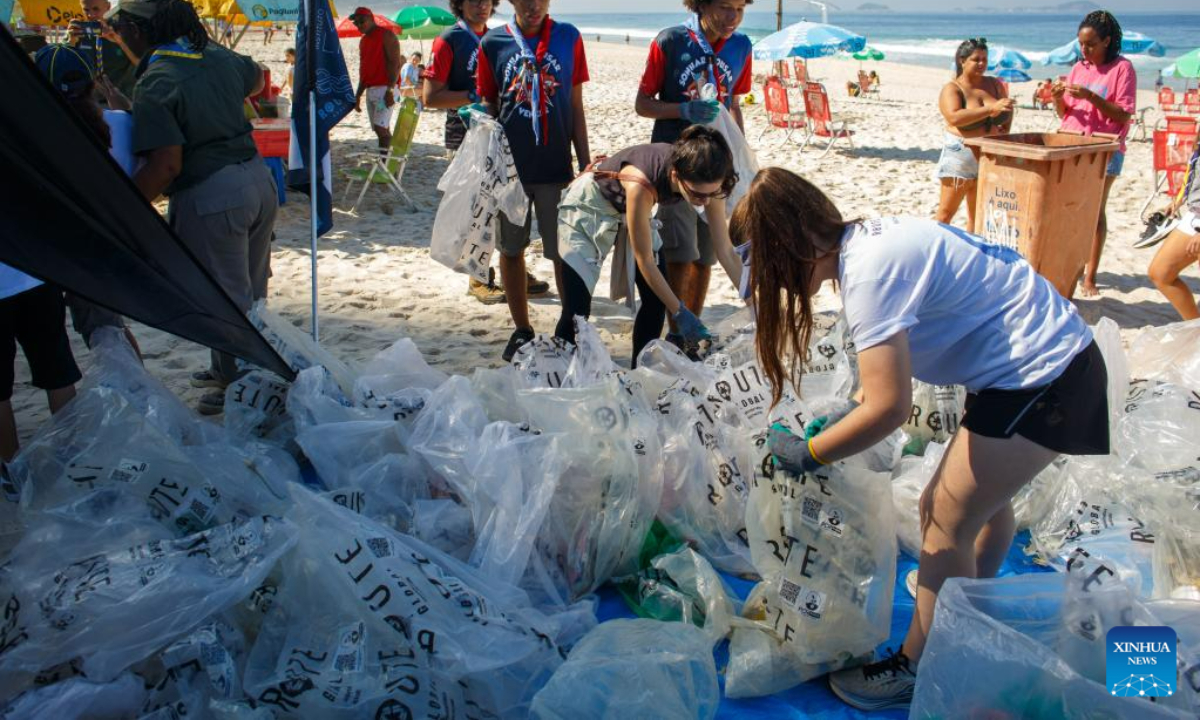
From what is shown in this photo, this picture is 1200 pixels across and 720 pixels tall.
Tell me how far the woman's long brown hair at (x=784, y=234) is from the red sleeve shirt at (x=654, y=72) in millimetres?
2509

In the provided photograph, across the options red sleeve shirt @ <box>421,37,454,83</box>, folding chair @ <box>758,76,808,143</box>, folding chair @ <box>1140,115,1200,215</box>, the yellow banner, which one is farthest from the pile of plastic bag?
the yellow banner

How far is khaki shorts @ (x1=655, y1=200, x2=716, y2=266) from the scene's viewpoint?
3805 millimetres

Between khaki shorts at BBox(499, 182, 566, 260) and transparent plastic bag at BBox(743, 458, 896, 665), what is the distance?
2229 millimetres

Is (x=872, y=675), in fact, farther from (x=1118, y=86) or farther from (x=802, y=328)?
(x=1118, y=86)

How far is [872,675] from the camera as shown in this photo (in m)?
2.19

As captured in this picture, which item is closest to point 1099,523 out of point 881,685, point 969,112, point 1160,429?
point 1160,429

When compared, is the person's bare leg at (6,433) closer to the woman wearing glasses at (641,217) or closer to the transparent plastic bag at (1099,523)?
the woman wearing glasses at (641,217)

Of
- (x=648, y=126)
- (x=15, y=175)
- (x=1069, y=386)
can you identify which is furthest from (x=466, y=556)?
(x=648, y=126)

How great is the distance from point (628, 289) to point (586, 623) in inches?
69.1

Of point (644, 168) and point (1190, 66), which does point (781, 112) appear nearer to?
point (1190, 66)

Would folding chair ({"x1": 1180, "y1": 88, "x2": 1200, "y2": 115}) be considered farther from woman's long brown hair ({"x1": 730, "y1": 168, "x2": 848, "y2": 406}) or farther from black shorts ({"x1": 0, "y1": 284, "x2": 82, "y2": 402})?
black shorts ({"x1": 0, "y1": 284, "x2": 82, "y2": 402})

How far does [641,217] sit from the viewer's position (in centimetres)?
340

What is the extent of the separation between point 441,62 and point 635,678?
11.6 feet

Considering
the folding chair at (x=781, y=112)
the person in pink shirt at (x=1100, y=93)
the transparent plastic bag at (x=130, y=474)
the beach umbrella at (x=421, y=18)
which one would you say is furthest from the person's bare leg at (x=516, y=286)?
the beach umbrella at (x=421, y=18)
